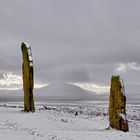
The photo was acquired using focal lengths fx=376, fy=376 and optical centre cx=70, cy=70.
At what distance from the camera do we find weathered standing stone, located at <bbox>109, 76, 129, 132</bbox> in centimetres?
2689

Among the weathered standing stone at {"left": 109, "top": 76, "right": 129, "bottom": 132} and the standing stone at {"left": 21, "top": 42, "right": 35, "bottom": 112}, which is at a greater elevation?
the standing stone at {"left": 21, "top": 42, "right": 35, "bottom": 112}

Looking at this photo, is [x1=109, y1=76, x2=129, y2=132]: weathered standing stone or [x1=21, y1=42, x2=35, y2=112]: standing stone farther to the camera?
[x1=21, y1=42, x2=35, y2=112]: standing stone

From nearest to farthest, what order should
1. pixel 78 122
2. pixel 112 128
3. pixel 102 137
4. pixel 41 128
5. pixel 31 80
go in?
pixel 102 137 < pixel 41 128 < pixel 112 128 < pixel 78 122 < pixel 31 80

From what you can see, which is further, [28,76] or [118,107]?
[28,76]

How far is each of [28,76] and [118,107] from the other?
1122cm

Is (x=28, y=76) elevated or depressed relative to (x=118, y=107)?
elevated

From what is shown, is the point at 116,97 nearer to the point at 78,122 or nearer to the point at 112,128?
the point at 112,128

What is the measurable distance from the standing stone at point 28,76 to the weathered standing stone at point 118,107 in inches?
412

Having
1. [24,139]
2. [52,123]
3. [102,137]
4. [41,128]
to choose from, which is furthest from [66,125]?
[24,139]

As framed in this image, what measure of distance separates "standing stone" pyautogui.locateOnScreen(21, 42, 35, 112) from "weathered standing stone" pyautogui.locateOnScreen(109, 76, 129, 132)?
1048cm

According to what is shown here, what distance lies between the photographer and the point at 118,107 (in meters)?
27.1

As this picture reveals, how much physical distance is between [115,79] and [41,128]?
6671mm

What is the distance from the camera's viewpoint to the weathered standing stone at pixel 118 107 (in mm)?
26891

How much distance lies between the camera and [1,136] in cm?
2019
